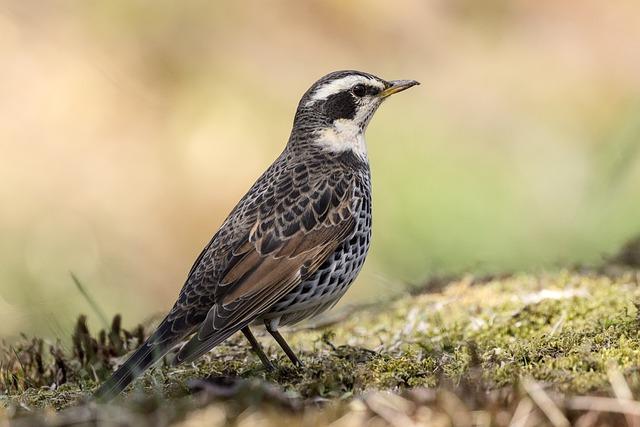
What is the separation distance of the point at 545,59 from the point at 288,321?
10.6 metres

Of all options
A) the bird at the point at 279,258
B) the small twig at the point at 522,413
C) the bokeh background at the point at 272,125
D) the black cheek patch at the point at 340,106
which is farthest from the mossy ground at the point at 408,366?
the bokeh background at the point at 272,125

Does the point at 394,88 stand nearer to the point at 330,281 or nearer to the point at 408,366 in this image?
the point at 330,281

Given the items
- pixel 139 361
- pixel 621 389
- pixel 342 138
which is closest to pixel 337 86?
pixel 342 138

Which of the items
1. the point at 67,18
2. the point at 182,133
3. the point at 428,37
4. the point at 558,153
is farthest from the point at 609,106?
the point at 67,18

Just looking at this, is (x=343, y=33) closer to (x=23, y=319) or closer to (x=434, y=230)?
(x=434, y=230)

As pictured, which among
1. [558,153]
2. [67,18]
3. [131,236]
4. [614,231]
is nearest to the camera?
[614,231]

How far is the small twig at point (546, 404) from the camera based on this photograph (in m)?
3.96

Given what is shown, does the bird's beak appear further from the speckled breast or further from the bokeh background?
the bokeh background

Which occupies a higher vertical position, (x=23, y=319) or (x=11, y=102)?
(x=11, y=102)

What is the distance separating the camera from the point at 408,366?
533 centimetres

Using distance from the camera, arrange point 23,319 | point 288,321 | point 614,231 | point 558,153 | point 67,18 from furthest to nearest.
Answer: point 67,18
point 558,153
point 614,231
point 23,319
point 288,321

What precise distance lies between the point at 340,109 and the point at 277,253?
162cm

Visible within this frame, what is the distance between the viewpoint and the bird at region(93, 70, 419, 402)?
5766mm

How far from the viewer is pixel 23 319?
27.1 ft
